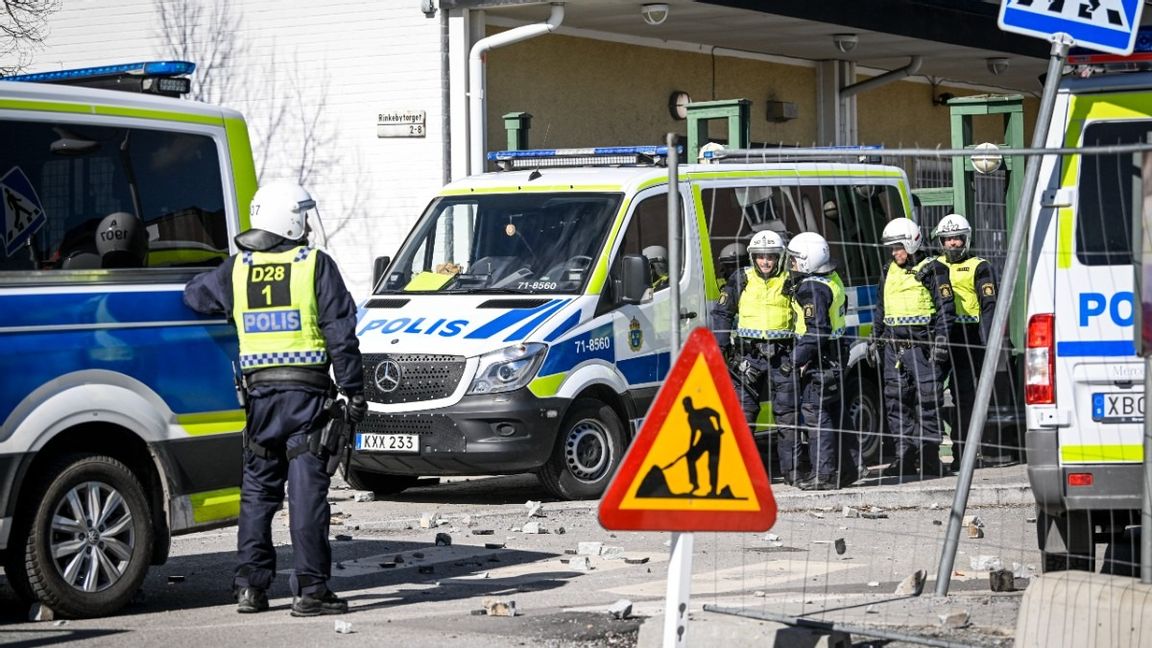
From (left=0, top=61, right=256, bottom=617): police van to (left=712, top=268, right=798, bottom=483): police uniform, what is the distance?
5022 mm

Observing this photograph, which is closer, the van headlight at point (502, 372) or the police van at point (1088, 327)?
the police van at point (1088, 327)

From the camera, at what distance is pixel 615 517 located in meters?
6.13

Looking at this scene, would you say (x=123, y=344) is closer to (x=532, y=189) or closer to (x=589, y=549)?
(x=589, y=549)

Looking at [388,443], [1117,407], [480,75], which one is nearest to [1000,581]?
[1117,407]

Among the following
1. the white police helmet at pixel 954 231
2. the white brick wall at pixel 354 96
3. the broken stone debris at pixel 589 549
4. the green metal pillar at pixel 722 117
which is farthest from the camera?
the white brick wall at pixel 354 96

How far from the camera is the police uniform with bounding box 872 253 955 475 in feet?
38.6

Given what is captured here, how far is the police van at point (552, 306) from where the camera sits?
39.4 feet

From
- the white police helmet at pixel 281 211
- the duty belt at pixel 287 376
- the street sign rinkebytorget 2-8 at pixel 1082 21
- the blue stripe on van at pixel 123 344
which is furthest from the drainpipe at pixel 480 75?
the street sign rinkebytorget 2-8 at pixel 1082 21

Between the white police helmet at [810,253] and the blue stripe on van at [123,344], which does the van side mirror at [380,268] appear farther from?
the blue stripe on van at [123,344]

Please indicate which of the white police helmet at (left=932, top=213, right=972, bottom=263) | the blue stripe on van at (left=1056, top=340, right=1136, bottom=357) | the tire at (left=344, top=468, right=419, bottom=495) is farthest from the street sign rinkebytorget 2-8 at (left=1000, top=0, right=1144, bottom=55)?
Answer: the tire at (left=344, top=468, right=419, bottom=495)

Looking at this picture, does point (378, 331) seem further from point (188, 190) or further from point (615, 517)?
point (615, 517)

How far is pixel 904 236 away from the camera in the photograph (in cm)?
1354

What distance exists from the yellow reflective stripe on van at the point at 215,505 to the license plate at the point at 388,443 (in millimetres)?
3356

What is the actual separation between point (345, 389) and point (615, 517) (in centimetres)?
227
